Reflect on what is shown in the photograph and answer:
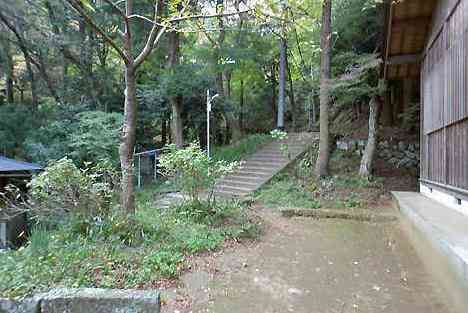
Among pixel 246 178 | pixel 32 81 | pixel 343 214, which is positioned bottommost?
pixel 343 214

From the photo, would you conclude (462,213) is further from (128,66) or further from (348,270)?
(128,66)

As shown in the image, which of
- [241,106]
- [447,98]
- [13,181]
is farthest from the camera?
[241,106]

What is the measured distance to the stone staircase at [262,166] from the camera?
996 cm

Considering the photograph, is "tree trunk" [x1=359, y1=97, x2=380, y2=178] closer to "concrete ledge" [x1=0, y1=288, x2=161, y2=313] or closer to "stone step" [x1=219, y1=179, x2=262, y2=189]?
"stone step" [x1=219, y1=179, x2=262, y2=189]

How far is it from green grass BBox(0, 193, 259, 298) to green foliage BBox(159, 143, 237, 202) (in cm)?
64

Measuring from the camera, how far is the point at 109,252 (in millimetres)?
3982

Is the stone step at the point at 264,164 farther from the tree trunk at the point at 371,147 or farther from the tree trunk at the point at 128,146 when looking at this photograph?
the tree trunk at the point at 128,146

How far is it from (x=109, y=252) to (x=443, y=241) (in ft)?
11.7

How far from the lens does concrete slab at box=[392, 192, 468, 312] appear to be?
308 cm

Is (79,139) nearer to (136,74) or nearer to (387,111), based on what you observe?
(136,74)

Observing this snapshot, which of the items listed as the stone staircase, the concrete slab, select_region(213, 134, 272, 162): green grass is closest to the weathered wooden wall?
the concrete slab

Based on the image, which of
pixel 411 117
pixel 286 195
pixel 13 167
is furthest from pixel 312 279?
pixel 411 117

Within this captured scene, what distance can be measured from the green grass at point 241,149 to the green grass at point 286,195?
9.43 feet

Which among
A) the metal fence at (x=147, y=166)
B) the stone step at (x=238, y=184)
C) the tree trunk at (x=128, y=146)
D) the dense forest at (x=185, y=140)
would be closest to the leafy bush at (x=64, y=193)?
the dense forest at (x=185, y=140)
